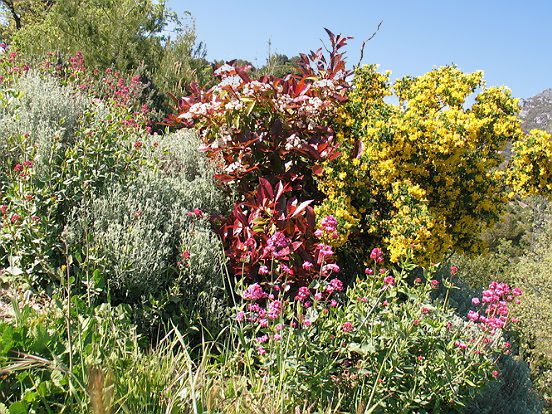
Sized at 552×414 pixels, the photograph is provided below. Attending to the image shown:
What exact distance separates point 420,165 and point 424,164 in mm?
51

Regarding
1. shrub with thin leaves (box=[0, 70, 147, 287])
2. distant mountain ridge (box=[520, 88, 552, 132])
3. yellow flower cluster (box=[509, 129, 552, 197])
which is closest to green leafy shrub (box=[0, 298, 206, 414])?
shrub with thin leaves (box=[0, 70, 147, 287])

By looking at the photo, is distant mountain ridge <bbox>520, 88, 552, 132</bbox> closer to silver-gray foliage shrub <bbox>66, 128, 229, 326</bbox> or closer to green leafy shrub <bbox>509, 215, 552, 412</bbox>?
green leafy shrub <bbox>509, 215, 552, 412</bbox>

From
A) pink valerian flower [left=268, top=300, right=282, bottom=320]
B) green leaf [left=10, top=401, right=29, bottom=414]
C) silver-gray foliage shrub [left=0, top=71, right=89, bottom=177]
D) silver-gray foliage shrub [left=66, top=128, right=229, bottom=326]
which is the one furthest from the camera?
silver-gray foliage shrub [left=0, top=71, right=89, bottom=177]

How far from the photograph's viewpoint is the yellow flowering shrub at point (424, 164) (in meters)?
3.83

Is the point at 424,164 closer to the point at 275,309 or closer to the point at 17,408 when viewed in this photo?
A: the point at 275,309

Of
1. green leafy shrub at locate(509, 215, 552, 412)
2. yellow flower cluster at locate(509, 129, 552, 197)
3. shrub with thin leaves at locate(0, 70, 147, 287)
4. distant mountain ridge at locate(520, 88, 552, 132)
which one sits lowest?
green leafy shrub at locate(509, 215, 552, 412)

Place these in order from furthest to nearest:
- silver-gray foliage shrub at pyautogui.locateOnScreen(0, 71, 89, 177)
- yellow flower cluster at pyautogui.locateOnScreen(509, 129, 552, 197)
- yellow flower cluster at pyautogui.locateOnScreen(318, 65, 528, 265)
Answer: yellow flower cluster at pyautogui.locateOnScreen(509, 129, 552, 197) → yellow flower cluster at pyautogui.locateOnScreen(318, 65, 528, 265) → silver-gray foliage shrub at pyautogui.locateOnScreen(0, 71, 89, 177)

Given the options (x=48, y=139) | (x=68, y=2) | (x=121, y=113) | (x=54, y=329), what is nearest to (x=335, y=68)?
(x=121, y=113)

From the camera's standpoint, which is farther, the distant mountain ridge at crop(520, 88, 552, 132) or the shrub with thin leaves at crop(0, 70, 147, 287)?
the distant mountain ridge at crop(520, 88, 552, 132)

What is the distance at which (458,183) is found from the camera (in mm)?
4242

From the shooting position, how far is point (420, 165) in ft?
13.3

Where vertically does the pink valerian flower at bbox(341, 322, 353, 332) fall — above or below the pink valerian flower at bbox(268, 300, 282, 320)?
below

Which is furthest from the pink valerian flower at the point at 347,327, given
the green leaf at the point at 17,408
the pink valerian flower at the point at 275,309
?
the green leaf at the point at 17,408

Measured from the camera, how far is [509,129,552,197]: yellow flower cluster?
171 inches
